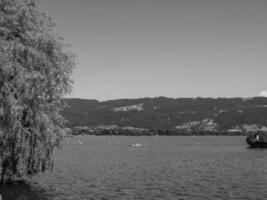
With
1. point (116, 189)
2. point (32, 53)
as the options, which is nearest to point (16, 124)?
point (32, 53)

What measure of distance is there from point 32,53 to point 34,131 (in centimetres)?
770

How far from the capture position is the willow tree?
117 ft

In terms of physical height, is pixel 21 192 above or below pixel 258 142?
A: below

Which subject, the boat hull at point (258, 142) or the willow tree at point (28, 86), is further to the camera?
the boat hull at point (258, 142)

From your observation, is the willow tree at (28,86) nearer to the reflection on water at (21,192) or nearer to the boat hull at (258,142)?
the reflection on water at (21,192)

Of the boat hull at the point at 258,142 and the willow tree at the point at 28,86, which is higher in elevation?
the willow tree at the point at 28,86

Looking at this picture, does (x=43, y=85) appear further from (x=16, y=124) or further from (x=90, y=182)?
(x=90, y=182)

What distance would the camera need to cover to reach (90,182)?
53.8m

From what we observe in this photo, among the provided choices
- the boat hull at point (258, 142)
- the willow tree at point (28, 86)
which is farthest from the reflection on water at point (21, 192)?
the boat hull at point (258, 142)

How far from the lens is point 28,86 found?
36438 millimetres

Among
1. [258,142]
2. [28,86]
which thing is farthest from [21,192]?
[258,142]

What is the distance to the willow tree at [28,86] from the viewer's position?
35625 mm

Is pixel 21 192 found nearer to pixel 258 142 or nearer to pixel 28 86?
pixel 28 86

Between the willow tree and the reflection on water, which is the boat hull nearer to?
the reflection on water
